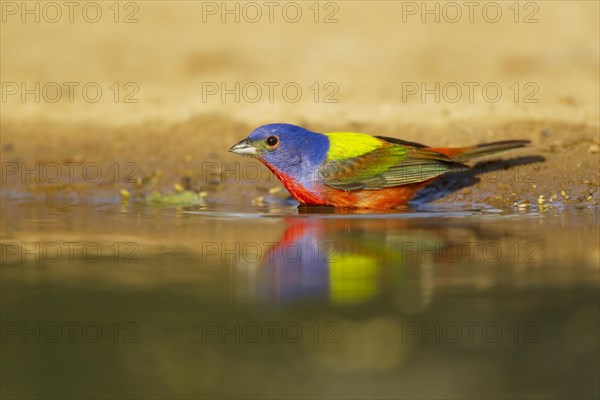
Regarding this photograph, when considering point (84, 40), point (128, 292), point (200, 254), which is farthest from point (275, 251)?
point (84, 40)

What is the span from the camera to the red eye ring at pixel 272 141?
8.99 metres

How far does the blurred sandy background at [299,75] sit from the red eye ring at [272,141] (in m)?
1.64

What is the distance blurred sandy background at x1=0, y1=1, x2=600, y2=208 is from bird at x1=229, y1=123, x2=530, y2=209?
94 cm

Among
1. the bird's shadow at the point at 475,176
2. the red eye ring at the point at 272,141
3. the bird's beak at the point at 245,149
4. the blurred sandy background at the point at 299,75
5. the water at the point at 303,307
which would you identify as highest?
the blurred sandy background at the point at 299,75

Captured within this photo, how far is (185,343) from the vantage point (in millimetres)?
5035

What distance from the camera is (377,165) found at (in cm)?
895

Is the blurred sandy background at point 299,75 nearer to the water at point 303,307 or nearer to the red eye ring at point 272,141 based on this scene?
the red eye ring at point 272,141

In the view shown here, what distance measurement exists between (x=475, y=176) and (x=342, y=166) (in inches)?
57.8

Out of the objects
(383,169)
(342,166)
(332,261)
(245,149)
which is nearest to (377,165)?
(383,169)

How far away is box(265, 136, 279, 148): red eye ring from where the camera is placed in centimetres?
899

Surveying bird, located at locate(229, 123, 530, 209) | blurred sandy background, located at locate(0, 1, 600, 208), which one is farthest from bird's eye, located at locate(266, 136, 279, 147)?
blurred sandy background, located at locate(0, 1, 600, 208)

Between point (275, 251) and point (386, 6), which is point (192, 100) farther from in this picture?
point (275, 251)

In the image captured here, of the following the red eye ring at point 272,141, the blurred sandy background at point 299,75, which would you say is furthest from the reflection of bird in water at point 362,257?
the blurred sandy background at point 299,75

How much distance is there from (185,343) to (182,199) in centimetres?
470
